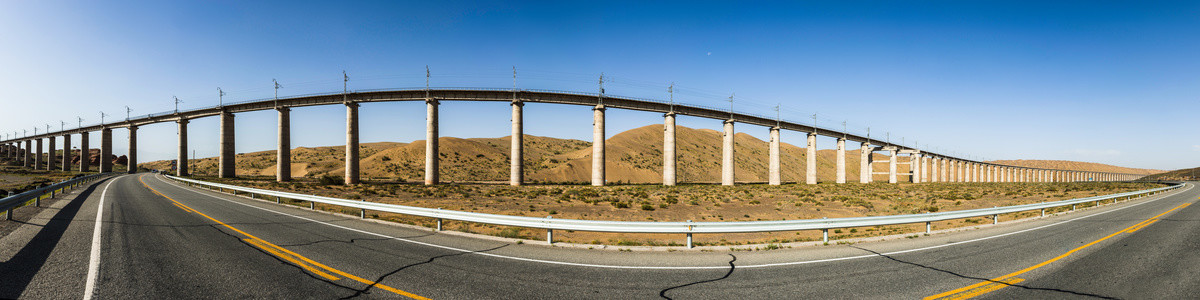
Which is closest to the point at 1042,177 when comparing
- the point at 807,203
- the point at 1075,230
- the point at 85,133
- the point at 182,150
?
the point at 807,203

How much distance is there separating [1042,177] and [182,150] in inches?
10290

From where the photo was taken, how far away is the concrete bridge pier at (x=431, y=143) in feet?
131

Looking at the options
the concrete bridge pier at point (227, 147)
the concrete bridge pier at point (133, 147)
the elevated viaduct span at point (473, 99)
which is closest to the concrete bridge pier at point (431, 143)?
the elevated viaduct span at point (473, 99)

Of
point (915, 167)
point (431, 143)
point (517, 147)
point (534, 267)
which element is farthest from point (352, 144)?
point (915, 167)

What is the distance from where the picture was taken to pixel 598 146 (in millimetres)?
42375

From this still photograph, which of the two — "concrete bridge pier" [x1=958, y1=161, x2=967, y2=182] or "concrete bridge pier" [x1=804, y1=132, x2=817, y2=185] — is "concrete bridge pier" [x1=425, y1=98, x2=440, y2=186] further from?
"concrete bridge pier" [x1=958, y1=161, x2=967, y2=182]

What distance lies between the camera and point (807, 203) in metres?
28.6

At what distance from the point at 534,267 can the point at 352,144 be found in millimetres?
42530

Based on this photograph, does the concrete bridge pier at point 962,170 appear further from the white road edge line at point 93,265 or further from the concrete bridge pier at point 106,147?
the concrete bridge pier at point 106,147

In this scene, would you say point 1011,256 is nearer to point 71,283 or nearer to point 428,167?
point 71,283

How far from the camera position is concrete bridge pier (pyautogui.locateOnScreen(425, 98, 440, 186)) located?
131 feet

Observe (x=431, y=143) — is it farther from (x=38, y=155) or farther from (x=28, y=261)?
(x=38, y=155)

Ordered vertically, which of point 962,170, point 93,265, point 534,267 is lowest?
point 962,170

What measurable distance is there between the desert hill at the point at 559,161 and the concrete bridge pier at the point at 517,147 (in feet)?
74.2
